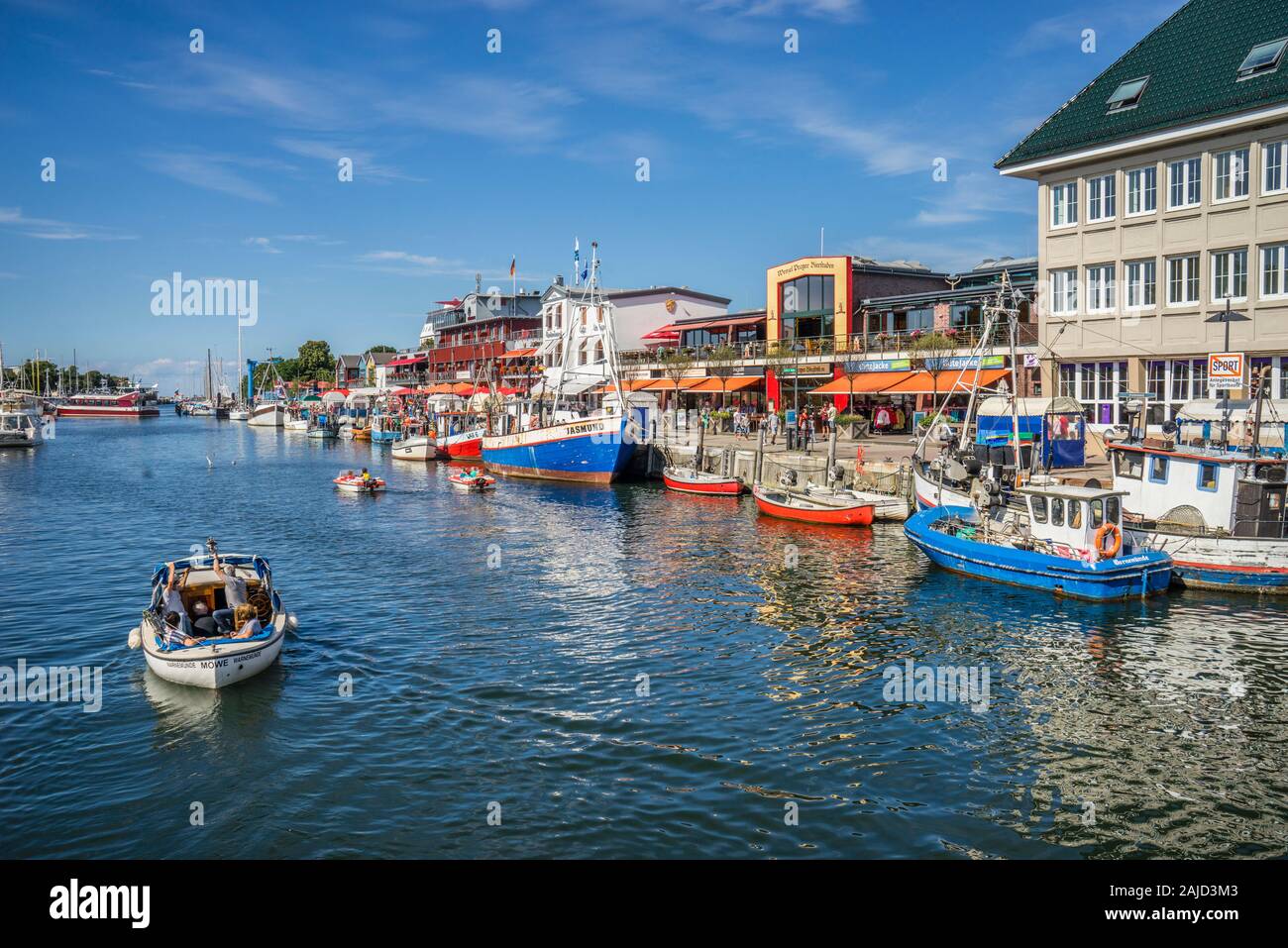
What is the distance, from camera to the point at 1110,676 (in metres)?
21.5

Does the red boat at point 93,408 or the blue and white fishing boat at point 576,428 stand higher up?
the red boat at point 93,408

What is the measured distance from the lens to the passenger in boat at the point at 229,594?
22.0m

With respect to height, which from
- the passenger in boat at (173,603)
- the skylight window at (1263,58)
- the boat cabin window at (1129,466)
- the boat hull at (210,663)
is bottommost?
the boat hull at (210,663)

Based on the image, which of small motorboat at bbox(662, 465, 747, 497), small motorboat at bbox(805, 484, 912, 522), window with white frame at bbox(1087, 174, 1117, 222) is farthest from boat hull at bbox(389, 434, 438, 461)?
window with white frame at bbox(1087, 174, 1117, 222)

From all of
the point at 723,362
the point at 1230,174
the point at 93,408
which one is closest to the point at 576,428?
the point at 723,362

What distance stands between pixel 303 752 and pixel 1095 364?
42202mm

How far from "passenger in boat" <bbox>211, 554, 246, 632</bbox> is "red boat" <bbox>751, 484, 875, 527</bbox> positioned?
81.7 feet

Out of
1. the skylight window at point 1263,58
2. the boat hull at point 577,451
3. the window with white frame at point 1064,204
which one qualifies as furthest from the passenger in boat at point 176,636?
the skylight window at point 1263,58

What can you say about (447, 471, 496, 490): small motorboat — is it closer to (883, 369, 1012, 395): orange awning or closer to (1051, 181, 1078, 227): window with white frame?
(883, 369, 1012, 395): orange awning

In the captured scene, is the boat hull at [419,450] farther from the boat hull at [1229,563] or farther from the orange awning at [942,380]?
the boat hull at [1229,563]

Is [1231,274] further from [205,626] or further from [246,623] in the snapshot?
[205,626]

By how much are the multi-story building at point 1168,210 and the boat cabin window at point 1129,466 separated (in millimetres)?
10926
